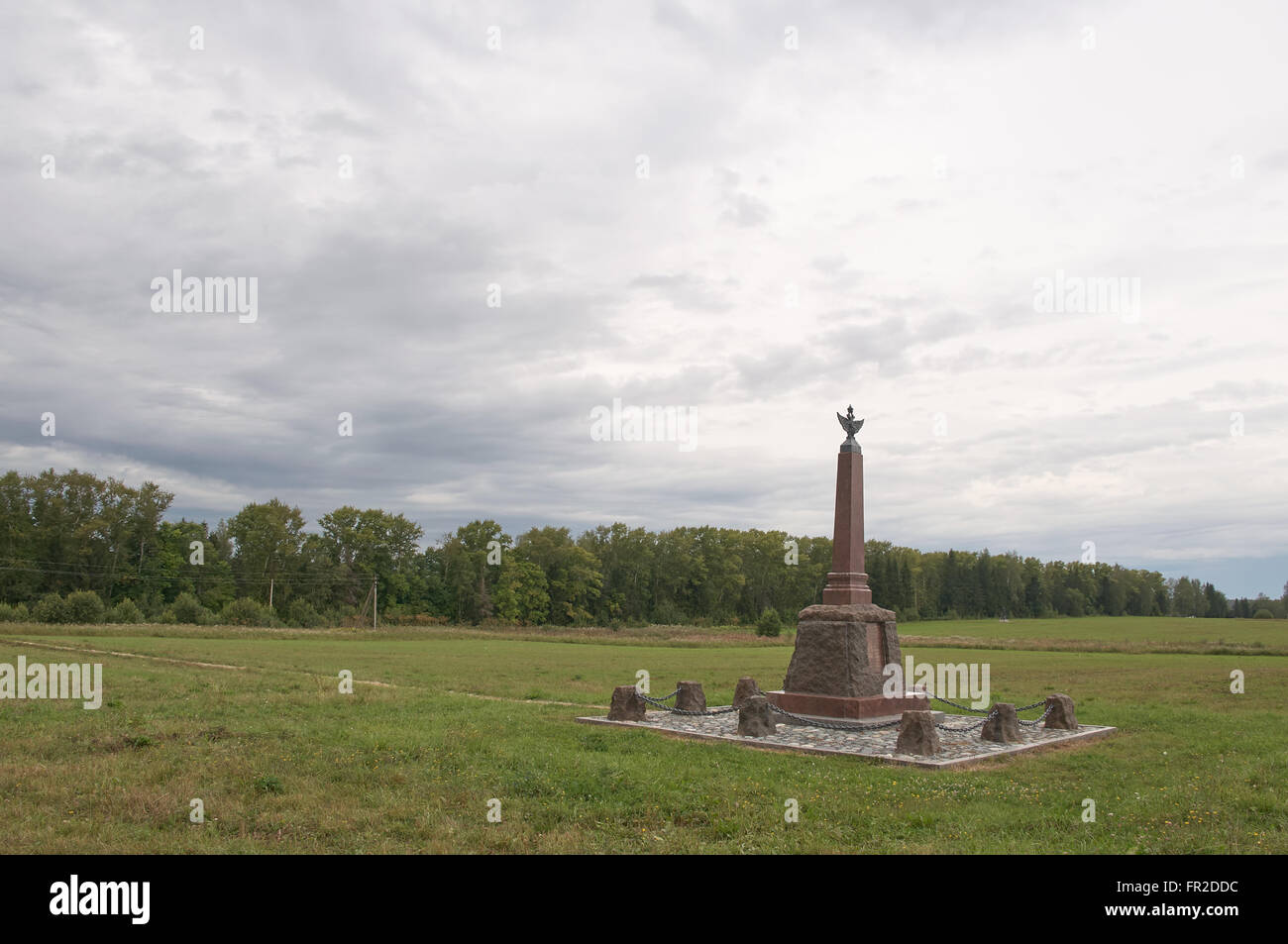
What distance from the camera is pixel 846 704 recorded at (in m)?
18.4

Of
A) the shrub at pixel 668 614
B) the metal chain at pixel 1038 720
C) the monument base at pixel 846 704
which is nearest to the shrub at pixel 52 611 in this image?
the shrub at pixel 668 614

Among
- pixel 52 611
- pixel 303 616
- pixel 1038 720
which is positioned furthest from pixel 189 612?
pixel 1038 720

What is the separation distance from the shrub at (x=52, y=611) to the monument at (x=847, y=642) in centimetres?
6119

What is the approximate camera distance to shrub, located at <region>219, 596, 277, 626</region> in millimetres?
72625

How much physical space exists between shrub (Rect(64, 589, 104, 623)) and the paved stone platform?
59.6m

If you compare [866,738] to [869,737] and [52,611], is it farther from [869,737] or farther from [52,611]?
[52,611]

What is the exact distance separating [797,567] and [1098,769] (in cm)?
9805

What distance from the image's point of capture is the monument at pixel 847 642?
61.4 ft

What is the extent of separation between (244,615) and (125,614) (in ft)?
28.4

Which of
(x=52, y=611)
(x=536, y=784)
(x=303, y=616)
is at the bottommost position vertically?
(x=303, y=616)

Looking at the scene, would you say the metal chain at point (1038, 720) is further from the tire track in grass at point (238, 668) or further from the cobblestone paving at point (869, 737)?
the tire track in grass at point (238, 668)
